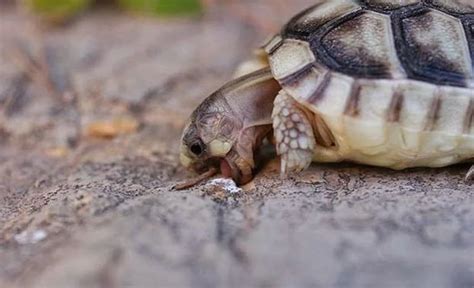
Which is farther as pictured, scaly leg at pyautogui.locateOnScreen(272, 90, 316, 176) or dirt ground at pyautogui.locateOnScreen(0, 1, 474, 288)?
scaly leg at pyautogui.locateOnScreen(272, 90, 316, 176)

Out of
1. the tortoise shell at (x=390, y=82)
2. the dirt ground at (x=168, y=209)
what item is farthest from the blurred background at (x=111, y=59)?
the tortoise shell at (x=390, y=82)

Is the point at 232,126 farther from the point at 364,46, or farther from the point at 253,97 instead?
the point at 364,46

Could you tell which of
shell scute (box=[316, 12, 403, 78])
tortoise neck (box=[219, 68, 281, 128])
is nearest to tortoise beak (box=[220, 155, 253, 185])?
tortoise neck (box=[219, 68, 281, 128])

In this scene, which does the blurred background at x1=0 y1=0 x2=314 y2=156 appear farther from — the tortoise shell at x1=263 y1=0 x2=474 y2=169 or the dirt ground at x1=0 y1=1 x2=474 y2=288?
the tortoise shell at x1=263 y1=0 x2=474 y2=169

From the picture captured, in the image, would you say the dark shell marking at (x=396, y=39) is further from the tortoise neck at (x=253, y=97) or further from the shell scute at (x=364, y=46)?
the tortoise neck at (x=253, y=97)

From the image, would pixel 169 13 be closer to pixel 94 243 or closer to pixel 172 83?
pixel 172 83

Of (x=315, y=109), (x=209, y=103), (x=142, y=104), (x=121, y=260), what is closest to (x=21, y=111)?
(x=142, y=104)

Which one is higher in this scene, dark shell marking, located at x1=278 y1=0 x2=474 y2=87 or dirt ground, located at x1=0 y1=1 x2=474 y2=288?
dark shell marking, located at x1=278 y1=0 x2=474 y2=87
